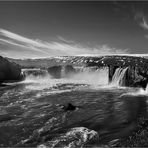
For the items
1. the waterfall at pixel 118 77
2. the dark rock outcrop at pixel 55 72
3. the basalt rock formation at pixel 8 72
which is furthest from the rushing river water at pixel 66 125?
the dark rock outcrop at pixel 55 72

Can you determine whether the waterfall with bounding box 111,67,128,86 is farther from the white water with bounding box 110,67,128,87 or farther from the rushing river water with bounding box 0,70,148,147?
the rushing river water with bounding box 0,70,148,147

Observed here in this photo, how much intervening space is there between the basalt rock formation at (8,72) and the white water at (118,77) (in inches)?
1064

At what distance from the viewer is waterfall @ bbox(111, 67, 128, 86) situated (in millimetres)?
36469

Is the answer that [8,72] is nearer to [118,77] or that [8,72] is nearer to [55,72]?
[55,72]

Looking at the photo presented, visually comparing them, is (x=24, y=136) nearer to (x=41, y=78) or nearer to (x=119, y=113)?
(x=119, y=113)

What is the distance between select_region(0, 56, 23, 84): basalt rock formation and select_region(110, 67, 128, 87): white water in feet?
88.7

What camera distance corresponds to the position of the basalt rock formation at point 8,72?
44800mm

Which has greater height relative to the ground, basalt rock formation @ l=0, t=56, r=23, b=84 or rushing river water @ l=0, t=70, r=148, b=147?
basalt rock formation @ l=0, t=56, r=23, b=84

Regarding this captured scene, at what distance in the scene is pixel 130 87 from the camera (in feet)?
112

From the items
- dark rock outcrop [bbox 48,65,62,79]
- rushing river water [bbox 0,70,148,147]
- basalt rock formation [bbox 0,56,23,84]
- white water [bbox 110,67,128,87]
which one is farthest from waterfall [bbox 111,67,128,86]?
dark rock outcrop [bbox 48,65,62,79]

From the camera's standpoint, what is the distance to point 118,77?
38688 mm

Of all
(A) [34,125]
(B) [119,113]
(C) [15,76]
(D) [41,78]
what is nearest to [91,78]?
(D) [41,78]

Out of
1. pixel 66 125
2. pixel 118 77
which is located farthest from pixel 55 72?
pixel 66 125

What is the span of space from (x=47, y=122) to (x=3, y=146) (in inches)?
168
